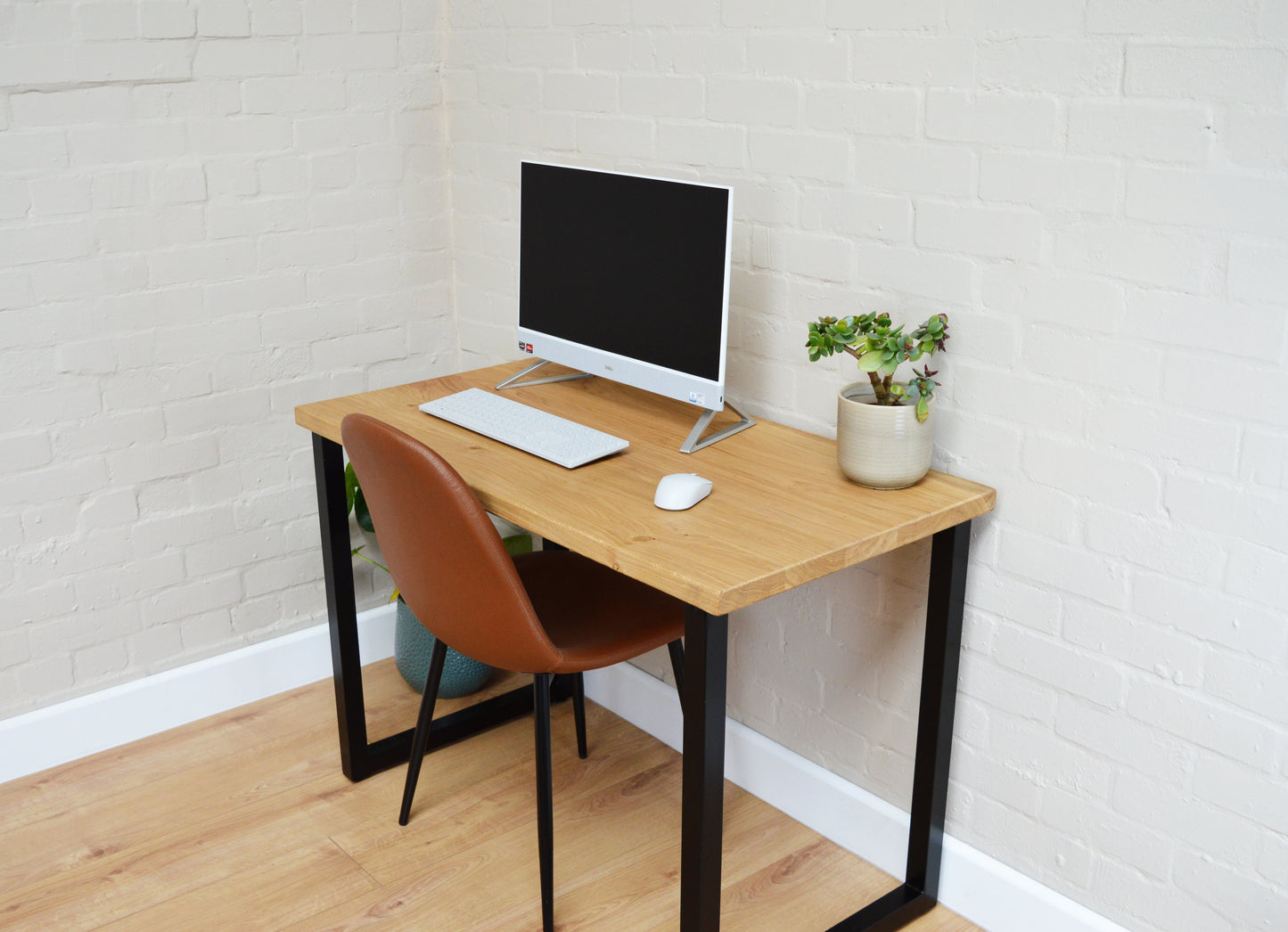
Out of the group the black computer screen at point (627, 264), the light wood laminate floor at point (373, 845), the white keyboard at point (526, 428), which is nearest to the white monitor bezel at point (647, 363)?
the black computer screen at point (627, 264)

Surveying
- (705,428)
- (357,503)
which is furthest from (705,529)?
(357,503)

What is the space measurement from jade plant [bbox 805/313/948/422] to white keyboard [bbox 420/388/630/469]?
37cm

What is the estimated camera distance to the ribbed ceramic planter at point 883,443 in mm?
1680

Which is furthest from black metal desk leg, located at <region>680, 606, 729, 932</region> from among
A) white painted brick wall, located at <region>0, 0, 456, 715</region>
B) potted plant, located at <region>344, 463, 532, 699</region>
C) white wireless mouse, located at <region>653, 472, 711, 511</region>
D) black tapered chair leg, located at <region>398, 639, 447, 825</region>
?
white painted brick wall, located at <region>0, 0, 456, 715</region>

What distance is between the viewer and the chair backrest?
1.67 m

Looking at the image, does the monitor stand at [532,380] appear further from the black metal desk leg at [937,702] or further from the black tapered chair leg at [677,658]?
the black metal desk leg at [937,702]

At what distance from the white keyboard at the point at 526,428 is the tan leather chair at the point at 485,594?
197mm

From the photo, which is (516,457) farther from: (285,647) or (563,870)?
(285,647)

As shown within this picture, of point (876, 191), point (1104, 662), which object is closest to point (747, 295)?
point (876, 191)

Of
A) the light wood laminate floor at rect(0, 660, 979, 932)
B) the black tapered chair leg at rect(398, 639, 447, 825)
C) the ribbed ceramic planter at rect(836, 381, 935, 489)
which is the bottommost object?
the light wood laminate floor at rect(0, 660, 979, 932)

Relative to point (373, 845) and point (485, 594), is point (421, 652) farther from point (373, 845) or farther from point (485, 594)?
point (485, 594)

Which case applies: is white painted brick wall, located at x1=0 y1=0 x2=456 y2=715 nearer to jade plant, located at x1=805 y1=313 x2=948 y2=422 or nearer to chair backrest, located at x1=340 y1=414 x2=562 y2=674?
chair backrest, located at x1=340 y1=414 x2=562 y2=674

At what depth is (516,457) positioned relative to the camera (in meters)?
1.89

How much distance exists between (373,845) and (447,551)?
0.72 metres
